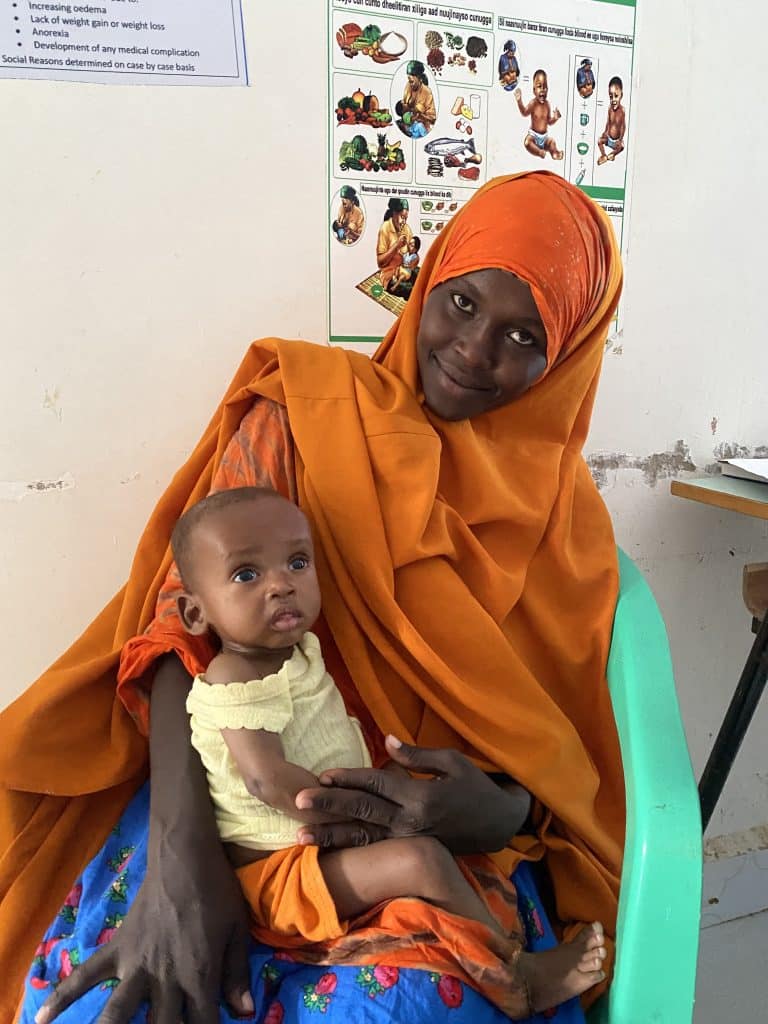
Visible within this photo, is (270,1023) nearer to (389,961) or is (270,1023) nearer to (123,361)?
(389,961)

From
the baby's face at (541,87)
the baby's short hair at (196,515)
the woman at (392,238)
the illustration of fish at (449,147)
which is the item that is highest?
the baby's face at (541,87)

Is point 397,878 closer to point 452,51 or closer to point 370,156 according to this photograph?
point 370,156

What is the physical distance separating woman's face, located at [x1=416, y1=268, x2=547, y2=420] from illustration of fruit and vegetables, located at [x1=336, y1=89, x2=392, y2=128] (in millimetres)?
428

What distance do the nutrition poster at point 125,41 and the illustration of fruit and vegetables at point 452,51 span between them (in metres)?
0.32

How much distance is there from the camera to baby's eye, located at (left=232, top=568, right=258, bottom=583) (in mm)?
887

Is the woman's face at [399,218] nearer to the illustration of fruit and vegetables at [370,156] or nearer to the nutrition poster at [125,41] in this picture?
the illustration of fruit and vegetables at [370,156]

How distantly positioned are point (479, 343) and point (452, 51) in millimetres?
658

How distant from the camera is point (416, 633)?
101 cm

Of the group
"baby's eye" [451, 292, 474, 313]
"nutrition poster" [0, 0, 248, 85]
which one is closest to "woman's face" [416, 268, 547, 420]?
"baby's eye" [451, 292, 474, 313]

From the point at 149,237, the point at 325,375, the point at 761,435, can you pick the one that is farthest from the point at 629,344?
the point at 149,237

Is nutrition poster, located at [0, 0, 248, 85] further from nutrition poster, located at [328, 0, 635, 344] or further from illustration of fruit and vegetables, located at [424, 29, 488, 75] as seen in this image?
illustration of fruit and vegetables, located at [424, 29, 488, 75]

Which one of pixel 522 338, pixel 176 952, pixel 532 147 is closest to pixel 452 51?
pixel 532 147

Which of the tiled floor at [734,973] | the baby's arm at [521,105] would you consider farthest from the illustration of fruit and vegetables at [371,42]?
the tiled floor at [734,973]

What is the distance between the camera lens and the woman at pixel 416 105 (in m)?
1.36
